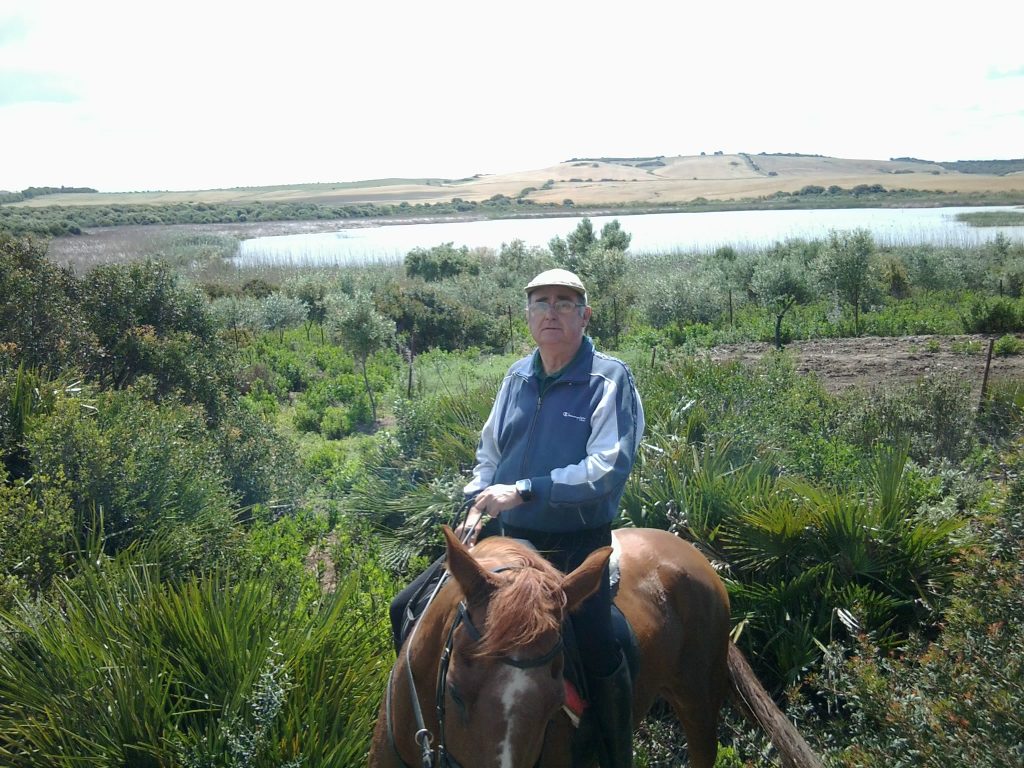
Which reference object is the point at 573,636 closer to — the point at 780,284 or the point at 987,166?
the point at 780,284

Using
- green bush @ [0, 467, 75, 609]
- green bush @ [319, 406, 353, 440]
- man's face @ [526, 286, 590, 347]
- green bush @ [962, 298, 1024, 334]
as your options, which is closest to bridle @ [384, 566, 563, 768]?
man's face @ [526, 286, 590, 347]

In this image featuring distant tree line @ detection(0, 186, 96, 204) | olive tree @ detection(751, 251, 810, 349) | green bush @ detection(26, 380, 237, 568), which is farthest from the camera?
distant tree line @ detection(0, 186, 96, 204)

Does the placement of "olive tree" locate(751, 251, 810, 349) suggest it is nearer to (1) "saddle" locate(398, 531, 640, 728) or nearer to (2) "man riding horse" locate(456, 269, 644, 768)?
(2) "man riding horse" locate(456, 269, 644, 768)

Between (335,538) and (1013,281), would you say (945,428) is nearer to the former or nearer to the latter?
(335,538)

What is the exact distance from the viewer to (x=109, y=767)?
128 inches

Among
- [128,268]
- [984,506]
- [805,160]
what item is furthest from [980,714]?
[805,160]

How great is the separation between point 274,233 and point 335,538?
68440mm

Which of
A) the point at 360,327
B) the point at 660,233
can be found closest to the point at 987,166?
the point at 660,233

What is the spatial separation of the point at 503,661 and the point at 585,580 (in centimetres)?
38

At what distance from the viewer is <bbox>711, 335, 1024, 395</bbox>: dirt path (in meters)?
13.0

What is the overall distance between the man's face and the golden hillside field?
328 ft

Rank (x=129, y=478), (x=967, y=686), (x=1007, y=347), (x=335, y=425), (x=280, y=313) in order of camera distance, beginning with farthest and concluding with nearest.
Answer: (x=280, y=313) < (x=1007, y=347) < (x=335, y=425) < (x=129, y=478) < (x=967, y=686)

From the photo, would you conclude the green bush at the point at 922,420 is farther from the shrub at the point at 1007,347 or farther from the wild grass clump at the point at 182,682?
the shrub at the point at 1007,347

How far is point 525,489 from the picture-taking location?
2.95m
